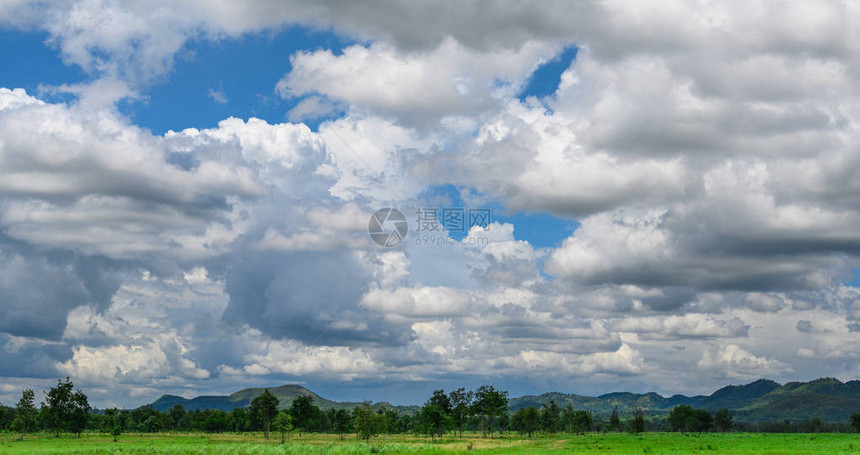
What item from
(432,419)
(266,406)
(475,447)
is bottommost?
(475,447)

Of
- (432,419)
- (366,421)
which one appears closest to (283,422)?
(366,421)

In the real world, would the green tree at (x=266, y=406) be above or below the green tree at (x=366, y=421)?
above

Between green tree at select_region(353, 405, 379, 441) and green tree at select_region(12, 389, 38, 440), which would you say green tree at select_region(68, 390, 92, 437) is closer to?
green tree at select_region(12, 389, 38, 440)

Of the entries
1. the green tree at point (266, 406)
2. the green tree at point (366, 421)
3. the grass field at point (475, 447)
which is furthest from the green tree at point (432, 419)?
the grass field at point (475, 447)

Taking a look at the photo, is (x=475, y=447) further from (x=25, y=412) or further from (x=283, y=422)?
(x=25, y=412)

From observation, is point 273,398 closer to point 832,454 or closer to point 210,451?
point 210,451

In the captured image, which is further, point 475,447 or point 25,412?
point 25,412

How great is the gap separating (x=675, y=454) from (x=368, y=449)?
Result: 40.5 metres

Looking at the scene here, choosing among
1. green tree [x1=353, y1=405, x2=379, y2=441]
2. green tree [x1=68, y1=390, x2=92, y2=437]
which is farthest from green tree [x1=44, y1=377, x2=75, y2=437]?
green tree [x1=353, y1=405, x2=379, y2=441]

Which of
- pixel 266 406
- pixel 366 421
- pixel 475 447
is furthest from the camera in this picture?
pixel 266 406

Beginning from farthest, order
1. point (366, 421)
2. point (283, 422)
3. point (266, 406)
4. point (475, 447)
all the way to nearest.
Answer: point (266, 406) → point (283, 422) → point (366, 421) → point (475, 447)

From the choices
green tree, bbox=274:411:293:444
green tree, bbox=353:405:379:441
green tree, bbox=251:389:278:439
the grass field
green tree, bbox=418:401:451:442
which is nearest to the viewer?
the grass field

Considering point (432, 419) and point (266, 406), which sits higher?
point (266, 406)

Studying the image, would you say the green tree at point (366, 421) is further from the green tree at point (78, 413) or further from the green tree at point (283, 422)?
the green tree at point (78, 413)
